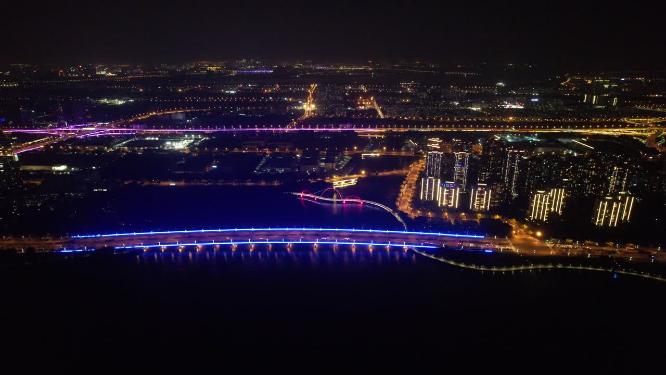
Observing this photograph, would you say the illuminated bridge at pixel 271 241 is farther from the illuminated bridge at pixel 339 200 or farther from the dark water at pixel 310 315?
the illuminated bridge at pixel 339 200

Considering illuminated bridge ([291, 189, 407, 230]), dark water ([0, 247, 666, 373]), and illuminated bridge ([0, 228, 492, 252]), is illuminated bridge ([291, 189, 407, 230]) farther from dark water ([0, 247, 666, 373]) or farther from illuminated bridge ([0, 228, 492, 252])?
dark water ([0, 247, 666, 373])

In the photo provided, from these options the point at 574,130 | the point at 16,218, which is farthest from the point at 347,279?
the point at 574,130

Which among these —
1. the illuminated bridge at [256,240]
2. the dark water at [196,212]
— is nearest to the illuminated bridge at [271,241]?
the illuminated bridge at [256,240]

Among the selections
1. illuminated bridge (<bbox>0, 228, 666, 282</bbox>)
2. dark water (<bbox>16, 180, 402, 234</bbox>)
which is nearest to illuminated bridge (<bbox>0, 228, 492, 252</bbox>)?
illuminated bridge (<bbox>0, 228, 666, 282</bbox>)

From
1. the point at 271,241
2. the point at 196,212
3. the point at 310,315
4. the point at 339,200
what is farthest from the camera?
the point at 339,200

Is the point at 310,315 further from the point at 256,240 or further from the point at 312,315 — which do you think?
the point at 256,240

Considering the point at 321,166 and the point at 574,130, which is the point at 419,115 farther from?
the point at 321,166

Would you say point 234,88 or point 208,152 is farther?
point 234,88

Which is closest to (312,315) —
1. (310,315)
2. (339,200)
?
(310,315)
